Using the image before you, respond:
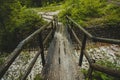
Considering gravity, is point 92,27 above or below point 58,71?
below

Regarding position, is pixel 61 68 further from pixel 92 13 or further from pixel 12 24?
pixel 92 13

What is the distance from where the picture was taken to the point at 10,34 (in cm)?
1346

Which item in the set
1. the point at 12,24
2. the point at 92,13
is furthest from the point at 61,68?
the point at 92,13

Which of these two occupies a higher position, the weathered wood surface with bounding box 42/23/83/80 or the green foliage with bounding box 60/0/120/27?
the weathered wood surface with bounding box 42/23/83/80

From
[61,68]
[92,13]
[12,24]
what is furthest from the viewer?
[92,13]

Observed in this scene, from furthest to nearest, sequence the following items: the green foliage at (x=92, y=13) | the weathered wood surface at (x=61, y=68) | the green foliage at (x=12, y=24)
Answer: the green foliage at (x=92, y=13), the green foliage at (x=12, y=24), the weathered wood surface at (x=61, y=68)

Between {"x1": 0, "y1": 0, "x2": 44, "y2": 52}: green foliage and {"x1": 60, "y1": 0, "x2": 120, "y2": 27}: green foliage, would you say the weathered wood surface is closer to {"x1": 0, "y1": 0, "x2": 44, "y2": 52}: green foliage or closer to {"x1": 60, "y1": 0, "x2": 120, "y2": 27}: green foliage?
{"x1": 0, "y1": 0, "x2": 44, "y2": 52}: green foliage

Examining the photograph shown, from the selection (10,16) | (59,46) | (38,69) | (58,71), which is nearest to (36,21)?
(10,16)

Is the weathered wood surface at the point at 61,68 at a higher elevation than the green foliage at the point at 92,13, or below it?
higher

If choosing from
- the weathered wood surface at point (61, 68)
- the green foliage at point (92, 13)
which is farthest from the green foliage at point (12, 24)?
the weathered wood surface at point (61, 68)

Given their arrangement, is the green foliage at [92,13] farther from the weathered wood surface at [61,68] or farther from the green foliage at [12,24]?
the weathered wood surface at [61,68]

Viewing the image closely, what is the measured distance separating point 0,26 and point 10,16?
922 millimetres

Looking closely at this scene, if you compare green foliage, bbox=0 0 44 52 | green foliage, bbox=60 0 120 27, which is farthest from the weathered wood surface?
green foliage, bbox=60 0 120 27

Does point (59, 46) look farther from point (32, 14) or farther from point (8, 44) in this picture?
point (32, 14)
